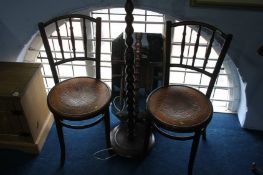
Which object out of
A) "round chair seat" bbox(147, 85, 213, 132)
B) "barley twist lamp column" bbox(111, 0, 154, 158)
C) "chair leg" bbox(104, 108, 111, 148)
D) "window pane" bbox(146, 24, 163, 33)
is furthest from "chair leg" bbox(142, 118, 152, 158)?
"window pane" bbox(146, 24, 163, 33)

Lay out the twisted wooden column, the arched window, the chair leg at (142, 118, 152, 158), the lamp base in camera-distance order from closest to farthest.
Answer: the twisted wooden column → the chair leg at (142, 118, 152, 158) → the lamp base → the arched window

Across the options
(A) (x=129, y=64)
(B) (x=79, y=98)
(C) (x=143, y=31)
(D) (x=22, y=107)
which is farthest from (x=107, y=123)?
(C) (x=143, y=31)

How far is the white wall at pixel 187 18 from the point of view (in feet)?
6.88

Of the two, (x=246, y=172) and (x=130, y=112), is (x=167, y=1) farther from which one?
(x=246, y=172)

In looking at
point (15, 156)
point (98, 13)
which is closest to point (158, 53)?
point (98, 13)

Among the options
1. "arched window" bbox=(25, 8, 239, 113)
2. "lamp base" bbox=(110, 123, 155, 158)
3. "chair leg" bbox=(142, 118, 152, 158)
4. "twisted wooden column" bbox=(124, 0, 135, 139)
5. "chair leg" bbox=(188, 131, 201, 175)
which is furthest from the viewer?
"arched window" bbox=(25, 8, 239, 113)

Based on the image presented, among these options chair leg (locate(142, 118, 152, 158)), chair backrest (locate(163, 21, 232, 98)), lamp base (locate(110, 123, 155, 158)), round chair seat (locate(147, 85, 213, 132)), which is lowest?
lamp base (locate(110, 123, 155, 158))

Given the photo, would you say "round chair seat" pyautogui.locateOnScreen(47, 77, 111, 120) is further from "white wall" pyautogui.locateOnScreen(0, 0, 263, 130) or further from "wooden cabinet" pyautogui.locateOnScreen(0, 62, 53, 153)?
"white wall" pyautogui.locateOnScreen(0, 0, 263, 130)

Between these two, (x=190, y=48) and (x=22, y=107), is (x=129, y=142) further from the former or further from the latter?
(x=190, y=48)

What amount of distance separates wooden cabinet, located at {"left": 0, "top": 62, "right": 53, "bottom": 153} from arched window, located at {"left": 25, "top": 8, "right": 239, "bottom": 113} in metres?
0.40

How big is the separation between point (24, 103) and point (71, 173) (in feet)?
2.12

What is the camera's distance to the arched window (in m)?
2.54

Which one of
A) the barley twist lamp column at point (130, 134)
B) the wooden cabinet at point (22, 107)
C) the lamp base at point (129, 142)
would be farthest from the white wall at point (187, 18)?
the lamp base at point (129, 142)

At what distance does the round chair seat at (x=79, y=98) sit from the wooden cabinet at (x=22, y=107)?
233 millimetres
